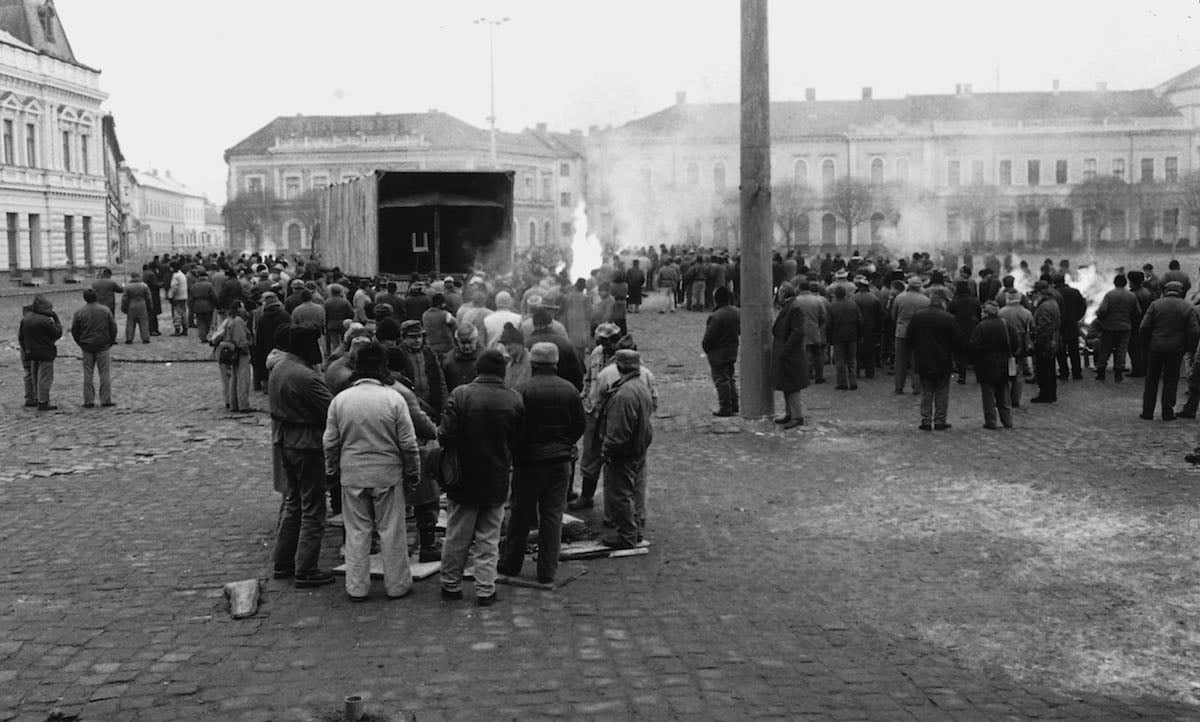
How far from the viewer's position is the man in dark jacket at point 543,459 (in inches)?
305

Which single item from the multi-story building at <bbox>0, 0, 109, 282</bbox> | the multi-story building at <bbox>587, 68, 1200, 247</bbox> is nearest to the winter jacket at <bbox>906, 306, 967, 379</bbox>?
the multi-story building at <bbox>0, 0, 109, 282</bbox>

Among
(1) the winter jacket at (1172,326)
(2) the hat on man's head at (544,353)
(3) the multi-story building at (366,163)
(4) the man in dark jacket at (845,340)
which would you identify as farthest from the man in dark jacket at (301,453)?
(3) the multi-story building at (366,163)

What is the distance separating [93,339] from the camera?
15875mm

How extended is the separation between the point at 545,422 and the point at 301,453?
161 centimetres

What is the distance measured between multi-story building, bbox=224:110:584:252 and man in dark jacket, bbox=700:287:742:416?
75899mm

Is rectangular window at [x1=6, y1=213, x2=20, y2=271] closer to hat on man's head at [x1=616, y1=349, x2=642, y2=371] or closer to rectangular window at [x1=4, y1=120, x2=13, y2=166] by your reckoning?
rectangular window at [x1=4, y1=120, x2=13, y2=166]

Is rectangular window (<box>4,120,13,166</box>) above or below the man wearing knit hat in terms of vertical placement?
above

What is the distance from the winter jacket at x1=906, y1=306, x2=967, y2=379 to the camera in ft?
44.3

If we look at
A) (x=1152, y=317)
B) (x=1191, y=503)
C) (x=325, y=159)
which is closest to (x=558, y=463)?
(x=1191, y=503)

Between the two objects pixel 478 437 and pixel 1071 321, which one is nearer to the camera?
pixel 478 437

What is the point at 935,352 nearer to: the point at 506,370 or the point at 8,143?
the point at 506,370

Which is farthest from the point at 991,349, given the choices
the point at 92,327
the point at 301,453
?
the point at 92,327

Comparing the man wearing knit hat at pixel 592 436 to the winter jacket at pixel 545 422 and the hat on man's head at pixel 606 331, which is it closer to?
the hat on man's head at pixel 606 331

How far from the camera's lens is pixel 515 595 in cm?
768
